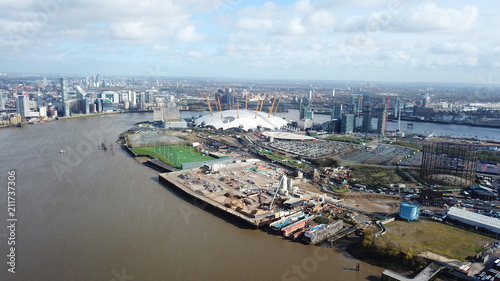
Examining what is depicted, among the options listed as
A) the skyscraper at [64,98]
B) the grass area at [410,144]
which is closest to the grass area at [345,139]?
the grass area at [410,144]

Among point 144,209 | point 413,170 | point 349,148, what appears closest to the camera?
point 144,209

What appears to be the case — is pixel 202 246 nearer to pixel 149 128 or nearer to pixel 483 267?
pixel 483 267

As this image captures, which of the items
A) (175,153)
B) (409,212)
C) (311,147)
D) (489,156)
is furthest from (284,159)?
(489,156)

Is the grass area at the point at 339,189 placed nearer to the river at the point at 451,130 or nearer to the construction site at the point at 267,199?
the construction site at the point at 267,199

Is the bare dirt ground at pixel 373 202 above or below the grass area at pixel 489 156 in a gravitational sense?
below

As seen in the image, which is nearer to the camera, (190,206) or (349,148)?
(190,206)

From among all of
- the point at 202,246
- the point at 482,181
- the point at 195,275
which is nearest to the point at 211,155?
the point at 202,246

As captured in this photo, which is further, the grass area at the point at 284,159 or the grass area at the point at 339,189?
the grass area at the point at 284,159
